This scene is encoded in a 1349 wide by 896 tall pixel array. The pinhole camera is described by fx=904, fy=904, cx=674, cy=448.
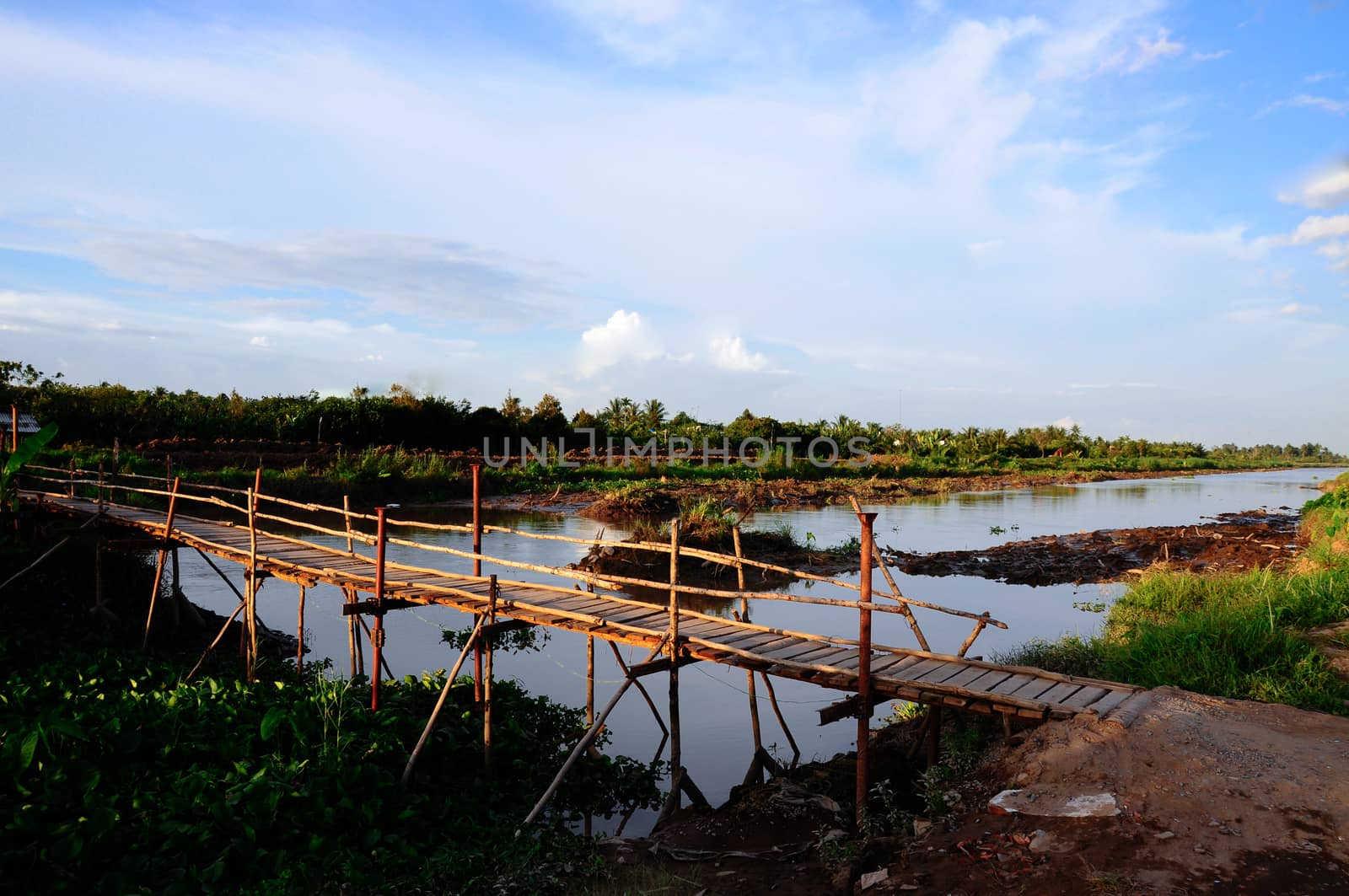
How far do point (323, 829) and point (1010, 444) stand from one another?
54054mm

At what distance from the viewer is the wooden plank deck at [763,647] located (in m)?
5.45

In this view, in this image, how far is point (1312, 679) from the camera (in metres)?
6.85

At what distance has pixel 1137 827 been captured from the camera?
4406mm

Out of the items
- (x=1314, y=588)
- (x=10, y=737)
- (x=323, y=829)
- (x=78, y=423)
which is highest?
(x=78, y=423)

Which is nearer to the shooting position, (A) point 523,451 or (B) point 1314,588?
(B) point 1314,588

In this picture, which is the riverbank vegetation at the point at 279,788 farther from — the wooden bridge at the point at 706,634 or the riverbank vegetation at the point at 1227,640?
the riverbank vegetation at the point at 1227,640

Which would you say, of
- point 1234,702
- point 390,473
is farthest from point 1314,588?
point 390,473

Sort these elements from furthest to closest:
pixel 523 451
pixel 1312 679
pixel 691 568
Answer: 1. pixel 523 451
2. pixel 691 568
3. pixel 1312 679

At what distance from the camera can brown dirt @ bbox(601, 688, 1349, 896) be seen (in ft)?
13.3

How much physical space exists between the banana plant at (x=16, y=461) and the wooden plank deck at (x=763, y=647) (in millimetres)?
3217

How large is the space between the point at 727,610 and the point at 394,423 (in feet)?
77.3

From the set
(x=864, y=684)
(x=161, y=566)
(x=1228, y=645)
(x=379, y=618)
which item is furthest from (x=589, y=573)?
(x=161, y=566)

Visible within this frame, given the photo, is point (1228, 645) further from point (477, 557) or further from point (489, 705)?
point (477, 557)

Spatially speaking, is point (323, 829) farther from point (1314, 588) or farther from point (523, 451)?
point (523, 451)
